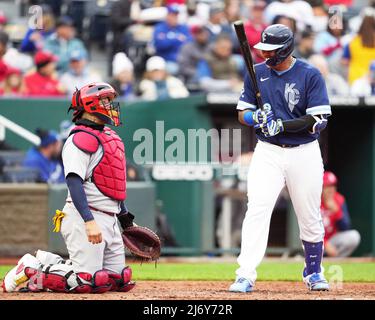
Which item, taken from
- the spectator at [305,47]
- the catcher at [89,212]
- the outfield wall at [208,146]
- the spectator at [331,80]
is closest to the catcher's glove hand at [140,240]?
the catcher at [89,212]

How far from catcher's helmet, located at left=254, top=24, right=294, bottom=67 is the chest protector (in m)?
1.24

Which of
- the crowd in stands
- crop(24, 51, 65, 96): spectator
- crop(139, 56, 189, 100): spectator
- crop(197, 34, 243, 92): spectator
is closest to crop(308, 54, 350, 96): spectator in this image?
the crowd in stands

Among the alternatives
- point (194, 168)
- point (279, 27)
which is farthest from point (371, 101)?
point (279, 27)

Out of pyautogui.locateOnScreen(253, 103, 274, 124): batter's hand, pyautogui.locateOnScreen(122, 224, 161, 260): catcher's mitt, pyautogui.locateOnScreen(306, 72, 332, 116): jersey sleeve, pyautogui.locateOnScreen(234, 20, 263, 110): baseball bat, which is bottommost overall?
pyautogui.locateOnScreen(122, 224, 161, 260): catcher's mitt

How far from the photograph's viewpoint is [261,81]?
684cm

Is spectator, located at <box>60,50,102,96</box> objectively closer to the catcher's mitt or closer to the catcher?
the catcher's mitt

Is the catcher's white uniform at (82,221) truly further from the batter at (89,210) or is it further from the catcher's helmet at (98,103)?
the catcher's helmet at (98,103)

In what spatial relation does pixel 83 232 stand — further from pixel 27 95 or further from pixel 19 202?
pixel 27 95

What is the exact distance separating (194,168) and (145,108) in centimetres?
137

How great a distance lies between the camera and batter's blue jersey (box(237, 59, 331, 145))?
22.0 feet

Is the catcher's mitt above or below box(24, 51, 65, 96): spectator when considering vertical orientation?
below

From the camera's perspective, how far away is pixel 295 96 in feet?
22.1

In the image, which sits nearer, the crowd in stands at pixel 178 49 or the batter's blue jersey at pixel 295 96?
the batter's blue jersey at pixel 295 96

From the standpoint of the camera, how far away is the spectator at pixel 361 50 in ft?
42.1
